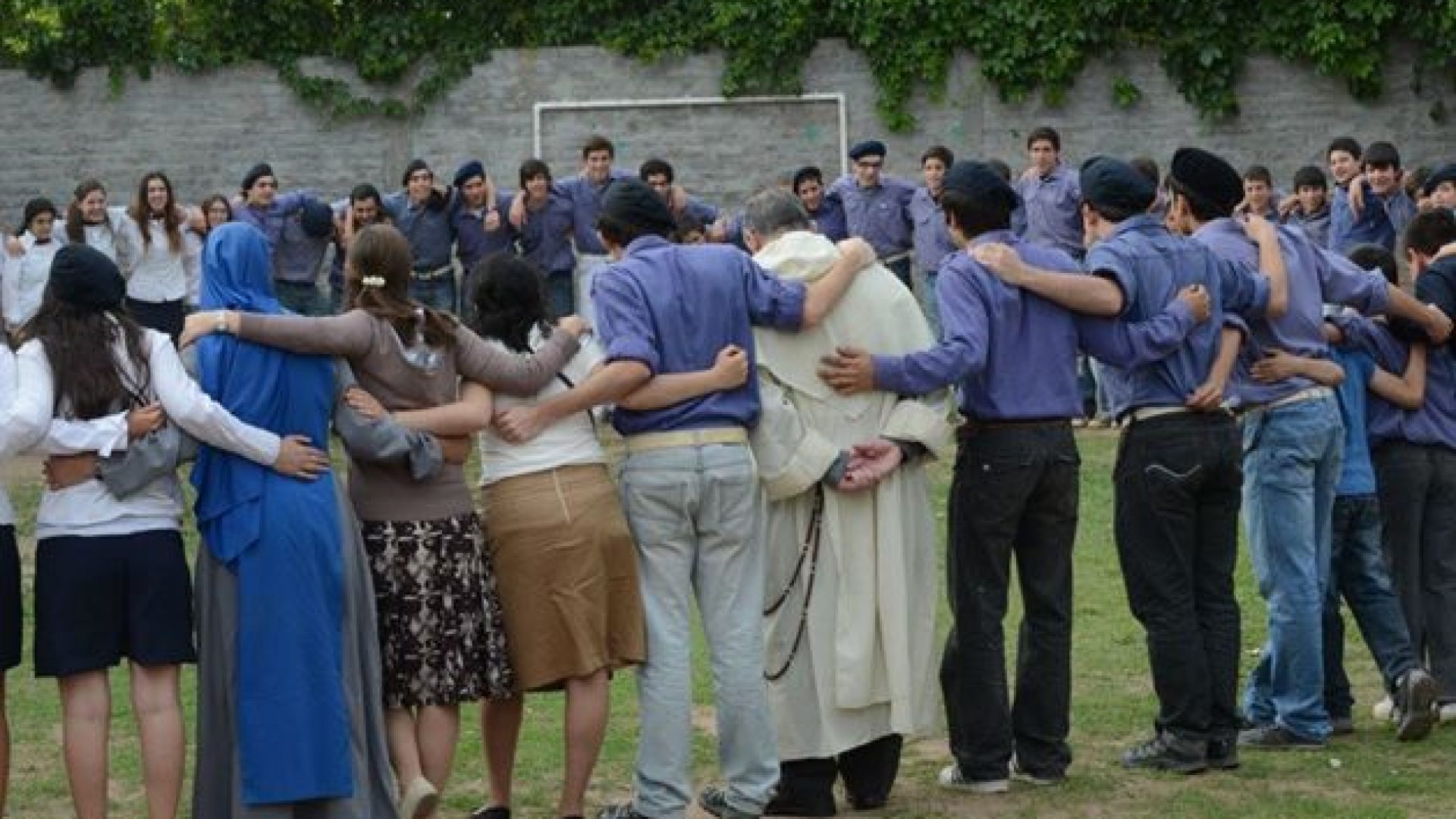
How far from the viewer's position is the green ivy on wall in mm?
21094

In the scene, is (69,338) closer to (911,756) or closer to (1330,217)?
(911,756)

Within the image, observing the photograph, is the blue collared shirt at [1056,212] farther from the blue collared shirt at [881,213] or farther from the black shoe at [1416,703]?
the black shoe at [1416,703]

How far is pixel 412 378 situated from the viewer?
7629mm

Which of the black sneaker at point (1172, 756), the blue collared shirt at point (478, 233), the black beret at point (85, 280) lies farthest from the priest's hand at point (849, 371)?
the blue collared shirt at point (478, 233)

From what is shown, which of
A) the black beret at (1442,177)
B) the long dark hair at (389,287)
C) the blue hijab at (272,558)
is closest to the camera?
the blue hijab at (272,558)

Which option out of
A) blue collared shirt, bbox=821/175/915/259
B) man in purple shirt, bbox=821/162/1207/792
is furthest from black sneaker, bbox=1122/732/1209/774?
blue collared shirt, bbox=821/175/915/259

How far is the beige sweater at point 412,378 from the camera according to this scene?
7.46 metres

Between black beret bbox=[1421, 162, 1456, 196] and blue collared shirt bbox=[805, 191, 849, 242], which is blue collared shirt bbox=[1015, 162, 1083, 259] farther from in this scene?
black beret bbox=[1421, 162, 1456, 196]

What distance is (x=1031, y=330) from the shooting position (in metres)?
8.22

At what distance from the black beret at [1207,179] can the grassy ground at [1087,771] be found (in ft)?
6.27

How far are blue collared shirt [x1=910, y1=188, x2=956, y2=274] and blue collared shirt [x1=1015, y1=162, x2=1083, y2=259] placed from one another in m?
0.59

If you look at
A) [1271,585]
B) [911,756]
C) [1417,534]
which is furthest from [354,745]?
[1417,534]

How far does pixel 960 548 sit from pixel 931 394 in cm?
50

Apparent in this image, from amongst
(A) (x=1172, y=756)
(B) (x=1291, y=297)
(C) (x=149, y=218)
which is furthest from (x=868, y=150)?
(A) (x=1172, y=756)
